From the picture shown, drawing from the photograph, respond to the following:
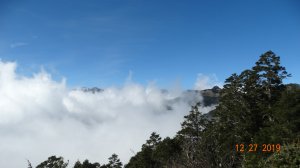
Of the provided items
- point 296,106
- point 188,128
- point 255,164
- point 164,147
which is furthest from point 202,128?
point 255,164


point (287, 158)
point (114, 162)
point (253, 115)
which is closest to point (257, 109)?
point (253, 115)

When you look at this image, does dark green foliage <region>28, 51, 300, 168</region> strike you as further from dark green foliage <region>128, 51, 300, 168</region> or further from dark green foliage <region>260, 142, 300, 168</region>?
dark green foliage <region>260, 142, 300, 168</region>

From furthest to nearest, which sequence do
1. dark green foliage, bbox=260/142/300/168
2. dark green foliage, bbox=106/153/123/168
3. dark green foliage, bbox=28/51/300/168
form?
dark green foliage, bbox=106/153/123/168, dark green foliage, bbox=28/51/300/168, dark green foliage, bbox=260/142/300/168

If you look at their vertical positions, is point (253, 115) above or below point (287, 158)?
above

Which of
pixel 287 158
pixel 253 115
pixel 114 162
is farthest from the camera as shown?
pixel 114 162

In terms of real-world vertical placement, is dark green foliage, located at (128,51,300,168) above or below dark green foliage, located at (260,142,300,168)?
above

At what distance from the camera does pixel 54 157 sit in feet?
279

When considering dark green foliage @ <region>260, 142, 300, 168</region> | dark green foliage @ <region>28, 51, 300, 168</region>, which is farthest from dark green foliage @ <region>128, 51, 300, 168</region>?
dark green foliage @ <region>260, 142, 300, 168</region>

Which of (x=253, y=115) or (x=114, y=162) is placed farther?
(x=114, y=162)

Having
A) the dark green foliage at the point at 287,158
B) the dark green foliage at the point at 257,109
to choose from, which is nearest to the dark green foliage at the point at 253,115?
the dark green foliage at the point at 257,109

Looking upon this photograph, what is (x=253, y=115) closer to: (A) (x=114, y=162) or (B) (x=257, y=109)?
(B) (x=257, y=109)

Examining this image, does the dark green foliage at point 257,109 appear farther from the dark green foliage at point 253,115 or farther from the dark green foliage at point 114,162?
the dark green foliage at point 114,162

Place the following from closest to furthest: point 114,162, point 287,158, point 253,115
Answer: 1. point 287,158
2. point 253,115
3. point 114,162

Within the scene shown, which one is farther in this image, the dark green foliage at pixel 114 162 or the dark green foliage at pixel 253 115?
the dark green foliage at pixel 114 162
